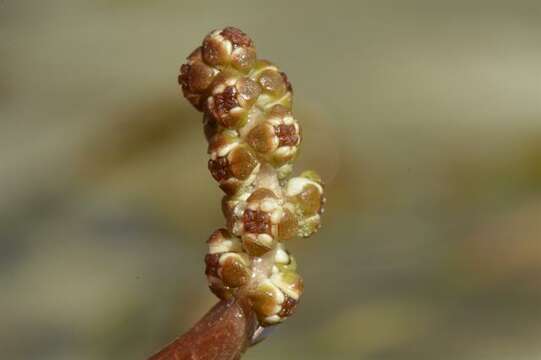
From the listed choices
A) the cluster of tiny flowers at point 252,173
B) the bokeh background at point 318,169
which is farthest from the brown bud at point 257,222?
the bokeh background at point 318,169

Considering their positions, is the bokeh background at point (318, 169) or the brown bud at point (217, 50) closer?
the brown bud at point (217, 50)

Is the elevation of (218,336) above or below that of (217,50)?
below

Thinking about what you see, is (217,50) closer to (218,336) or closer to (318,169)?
(218,336)

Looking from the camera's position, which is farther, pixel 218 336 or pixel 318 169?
pixel 318 169

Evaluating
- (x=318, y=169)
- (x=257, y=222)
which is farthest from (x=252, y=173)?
(x=318, y=169)

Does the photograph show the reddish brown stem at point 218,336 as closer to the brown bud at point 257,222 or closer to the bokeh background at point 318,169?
the brown bud at point 257,222

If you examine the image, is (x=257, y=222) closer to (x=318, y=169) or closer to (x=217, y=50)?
(x=217, y=50)

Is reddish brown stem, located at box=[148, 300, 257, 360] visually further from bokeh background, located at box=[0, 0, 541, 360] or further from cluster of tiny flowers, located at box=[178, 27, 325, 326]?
bokeh background, located at box=[0, 0, 541, 360]
